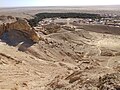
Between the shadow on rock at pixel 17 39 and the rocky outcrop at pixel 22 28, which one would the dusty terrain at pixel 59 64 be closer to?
the shadow on rock at pixel 17 39

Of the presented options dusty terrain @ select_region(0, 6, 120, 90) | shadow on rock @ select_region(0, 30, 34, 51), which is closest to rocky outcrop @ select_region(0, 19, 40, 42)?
shadow on rock @ select_region(0, 30, 34, 51)

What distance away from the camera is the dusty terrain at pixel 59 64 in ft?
40.6

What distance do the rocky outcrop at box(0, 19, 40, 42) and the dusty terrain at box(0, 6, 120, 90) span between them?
1.72 ft

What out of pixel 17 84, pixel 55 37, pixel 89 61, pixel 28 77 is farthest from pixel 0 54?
pixel 55 37

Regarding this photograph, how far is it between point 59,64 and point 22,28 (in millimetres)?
6300

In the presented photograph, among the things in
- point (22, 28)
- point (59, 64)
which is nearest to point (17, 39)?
point (22, 28)

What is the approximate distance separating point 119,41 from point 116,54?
8.50m

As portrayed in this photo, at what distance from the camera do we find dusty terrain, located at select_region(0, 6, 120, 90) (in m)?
12.4

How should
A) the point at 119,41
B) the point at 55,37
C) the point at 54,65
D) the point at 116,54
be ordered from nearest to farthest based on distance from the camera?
the point at 54,65 < the point at 116,54 < the point at 55,37 < the point at 119,41

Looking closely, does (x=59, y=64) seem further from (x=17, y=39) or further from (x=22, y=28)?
(x=22, y=28)

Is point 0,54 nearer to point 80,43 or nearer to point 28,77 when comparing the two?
point 28,77

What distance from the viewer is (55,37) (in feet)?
96.1

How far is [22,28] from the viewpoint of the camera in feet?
83.7

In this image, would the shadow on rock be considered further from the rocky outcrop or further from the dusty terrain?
the rocky outcrop
